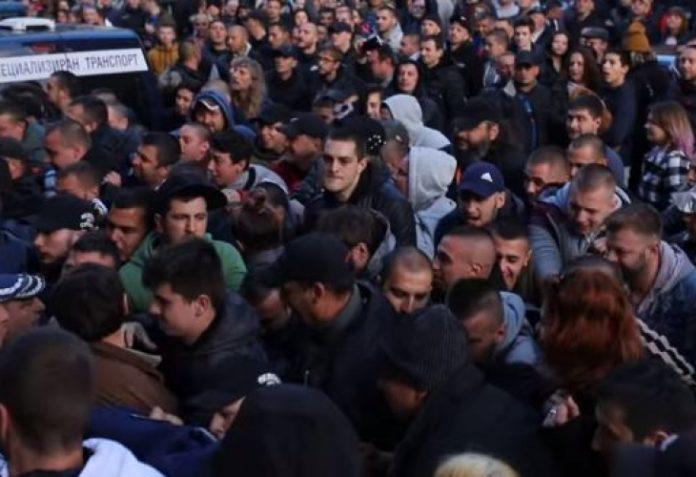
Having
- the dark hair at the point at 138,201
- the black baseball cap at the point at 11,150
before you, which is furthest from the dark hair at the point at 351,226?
the black baseball cap at the point at 11,150

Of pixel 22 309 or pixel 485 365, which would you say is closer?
pixel 485 365

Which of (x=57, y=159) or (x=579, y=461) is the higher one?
(x=579, y=461)

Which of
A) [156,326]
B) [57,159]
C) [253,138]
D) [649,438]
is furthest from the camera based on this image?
[253,138]

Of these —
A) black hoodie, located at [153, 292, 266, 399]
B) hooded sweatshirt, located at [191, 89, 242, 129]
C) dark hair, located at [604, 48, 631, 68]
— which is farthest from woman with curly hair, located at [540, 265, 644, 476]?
dark hair, located at [604, 48, 631, 68]

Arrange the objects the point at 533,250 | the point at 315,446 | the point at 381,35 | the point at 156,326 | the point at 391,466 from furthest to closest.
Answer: the point at 381,35 < the point at 533,250 < the point at 156,326 < the point at 391,466 < the point at 315,446

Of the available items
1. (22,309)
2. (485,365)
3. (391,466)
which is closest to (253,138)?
(22,309)

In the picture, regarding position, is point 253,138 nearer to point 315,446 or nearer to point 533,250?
point 533,250

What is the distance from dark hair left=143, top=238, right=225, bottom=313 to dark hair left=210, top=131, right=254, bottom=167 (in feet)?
8.24

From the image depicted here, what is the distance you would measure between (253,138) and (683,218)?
3.02m

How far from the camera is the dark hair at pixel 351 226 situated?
5.42 metres

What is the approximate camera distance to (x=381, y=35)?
1446 cm

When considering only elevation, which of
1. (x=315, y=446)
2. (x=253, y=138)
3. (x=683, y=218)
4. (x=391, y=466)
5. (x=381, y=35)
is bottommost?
(x=381, y=35)

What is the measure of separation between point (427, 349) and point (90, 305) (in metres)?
1.07

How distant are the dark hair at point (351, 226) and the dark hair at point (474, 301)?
41.4 inches
